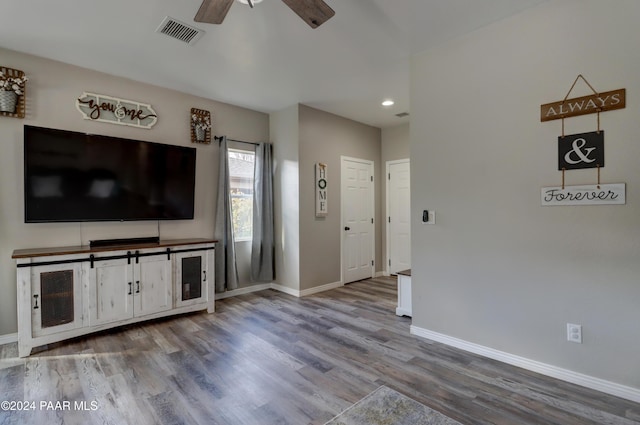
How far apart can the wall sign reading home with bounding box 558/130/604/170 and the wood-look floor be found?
60.5 inches

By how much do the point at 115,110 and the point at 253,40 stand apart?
6.26 feet

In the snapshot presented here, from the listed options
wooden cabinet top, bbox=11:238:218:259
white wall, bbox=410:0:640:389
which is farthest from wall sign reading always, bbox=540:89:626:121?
wooden cabinet top, bbox=11:238:218:259

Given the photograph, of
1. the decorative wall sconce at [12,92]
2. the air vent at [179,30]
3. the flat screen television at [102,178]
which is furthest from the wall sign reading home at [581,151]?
the decorative wall sconce at [12,92]

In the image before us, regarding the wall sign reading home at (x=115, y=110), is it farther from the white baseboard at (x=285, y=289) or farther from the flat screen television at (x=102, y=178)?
the white baseboard at (x=285, y=289)

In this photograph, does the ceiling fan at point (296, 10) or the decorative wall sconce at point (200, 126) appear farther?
the decorative wall sconce at point (200, 126)

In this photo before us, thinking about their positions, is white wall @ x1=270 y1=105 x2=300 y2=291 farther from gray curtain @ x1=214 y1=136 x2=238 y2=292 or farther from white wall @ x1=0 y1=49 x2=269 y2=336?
white wall @ x1=0 y1=49 x2=269 y2=336

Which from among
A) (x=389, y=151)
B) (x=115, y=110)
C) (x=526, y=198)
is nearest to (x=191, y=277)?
(x=115, y=110)

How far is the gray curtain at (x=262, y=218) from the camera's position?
463 centimetres

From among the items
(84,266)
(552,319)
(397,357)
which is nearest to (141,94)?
(84,266)

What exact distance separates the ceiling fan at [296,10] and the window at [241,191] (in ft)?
8.65

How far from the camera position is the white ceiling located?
7.65 feet

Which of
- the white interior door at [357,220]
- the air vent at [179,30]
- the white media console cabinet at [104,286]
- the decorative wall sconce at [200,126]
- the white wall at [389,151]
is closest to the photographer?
the air vent at [179,30]

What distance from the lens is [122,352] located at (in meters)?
2.71

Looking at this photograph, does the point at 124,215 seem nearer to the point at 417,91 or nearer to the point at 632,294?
the point at 417,91
